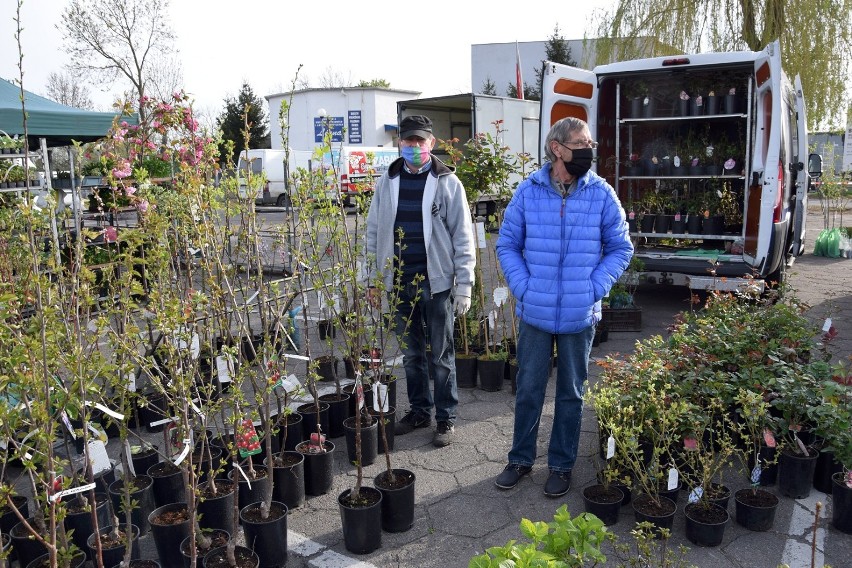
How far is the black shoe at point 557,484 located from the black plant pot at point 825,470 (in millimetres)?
1197

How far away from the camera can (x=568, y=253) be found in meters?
3.18

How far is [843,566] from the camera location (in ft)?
8.90

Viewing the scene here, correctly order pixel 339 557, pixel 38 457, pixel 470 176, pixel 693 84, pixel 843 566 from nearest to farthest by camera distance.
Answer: pixel 38 457 < pixel 843 566 < pixel 339 557 < pixel 470 176 < pixel 693 84

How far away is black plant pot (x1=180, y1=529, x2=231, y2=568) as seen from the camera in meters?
2.68

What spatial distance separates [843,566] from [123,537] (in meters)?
2.87

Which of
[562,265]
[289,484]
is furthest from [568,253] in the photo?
[289,484]

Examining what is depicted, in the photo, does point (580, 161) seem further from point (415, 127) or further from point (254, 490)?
point (254, 490)

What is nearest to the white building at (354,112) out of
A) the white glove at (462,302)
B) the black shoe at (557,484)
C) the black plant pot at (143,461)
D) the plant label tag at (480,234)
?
the plant label tag at (480,234)

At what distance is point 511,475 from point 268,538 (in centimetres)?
125

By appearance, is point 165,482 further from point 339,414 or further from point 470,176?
point 470,176

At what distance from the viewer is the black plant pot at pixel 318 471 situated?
3.41 metres

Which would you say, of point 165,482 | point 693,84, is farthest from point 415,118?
point 693,84

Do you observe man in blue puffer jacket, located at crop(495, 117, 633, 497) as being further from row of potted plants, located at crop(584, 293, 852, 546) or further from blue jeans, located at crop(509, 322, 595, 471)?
row of potted plants, located at crop(584, 293, 852, 546)

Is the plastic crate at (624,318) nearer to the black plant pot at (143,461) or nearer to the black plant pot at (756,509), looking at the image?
the black plant pot at (756,509)
